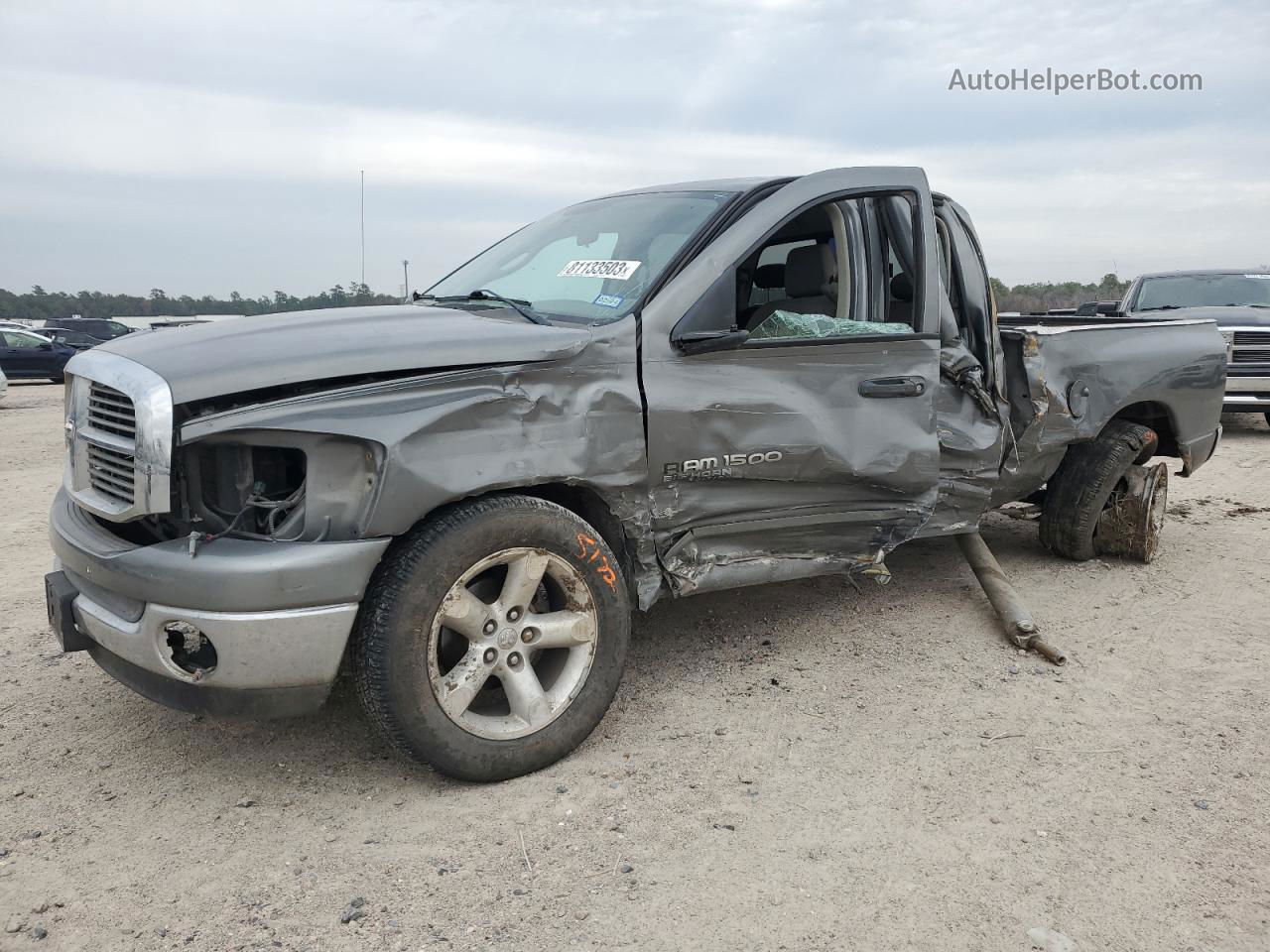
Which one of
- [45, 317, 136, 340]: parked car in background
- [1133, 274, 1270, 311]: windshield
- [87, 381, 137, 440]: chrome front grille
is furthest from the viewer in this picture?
[45, 317, 136, 340]: parked car in background

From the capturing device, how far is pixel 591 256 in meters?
4.12

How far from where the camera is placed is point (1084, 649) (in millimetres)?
4500

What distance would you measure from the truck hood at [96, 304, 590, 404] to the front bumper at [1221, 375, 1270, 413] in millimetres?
10349

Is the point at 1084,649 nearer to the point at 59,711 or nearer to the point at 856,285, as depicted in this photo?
the point at 856,285

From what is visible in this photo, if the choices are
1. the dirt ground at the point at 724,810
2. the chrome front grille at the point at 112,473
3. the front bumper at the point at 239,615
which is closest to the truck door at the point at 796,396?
the dirt ground at the point at 724,810

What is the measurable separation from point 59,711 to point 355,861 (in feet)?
5.42

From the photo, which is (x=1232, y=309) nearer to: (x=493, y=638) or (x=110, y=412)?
(x=493, y=638)

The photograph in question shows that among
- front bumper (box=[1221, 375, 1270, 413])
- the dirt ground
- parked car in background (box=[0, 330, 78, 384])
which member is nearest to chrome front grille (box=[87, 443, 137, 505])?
the dirt ground

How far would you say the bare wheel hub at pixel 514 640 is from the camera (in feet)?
10.3

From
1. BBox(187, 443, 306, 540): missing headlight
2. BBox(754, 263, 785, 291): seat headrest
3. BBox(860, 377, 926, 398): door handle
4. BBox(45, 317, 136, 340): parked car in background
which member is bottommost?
BBox(187, 443, 306, 540): missing headlight

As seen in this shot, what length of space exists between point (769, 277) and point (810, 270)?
0.94 ft

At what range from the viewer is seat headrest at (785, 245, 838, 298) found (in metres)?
4.45

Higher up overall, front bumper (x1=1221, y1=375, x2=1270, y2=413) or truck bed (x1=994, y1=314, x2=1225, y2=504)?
truck bed (x1=994, y1=314, x2=1225, y2=504)

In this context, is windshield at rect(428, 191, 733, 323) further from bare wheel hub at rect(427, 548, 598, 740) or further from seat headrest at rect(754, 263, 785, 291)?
bare wheel hub at rect(427, 548, 598, 740)
